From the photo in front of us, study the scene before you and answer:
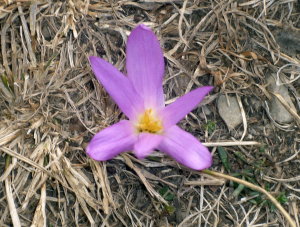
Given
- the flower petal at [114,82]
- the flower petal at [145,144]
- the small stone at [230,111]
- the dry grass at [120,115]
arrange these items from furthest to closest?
the small stone at [230,111], the dry grass at [120,115], the flower petal at [114,82], the flower petal at [145,144]

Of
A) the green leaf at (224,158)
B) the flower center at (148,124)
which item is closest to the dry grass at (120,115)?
the green leaf at (224,158)

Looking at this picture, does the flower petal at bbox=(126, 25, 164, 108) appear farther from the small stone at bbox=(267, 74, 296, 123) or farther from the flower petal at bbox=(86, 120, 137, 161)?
the small stone at bbox=(267, 74, 296, 123)

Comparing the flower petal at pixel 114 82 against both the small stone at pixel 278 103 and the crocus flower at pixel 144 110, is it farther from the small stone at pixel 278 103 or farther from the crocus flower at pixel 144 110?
the small stone at pixel 278 103

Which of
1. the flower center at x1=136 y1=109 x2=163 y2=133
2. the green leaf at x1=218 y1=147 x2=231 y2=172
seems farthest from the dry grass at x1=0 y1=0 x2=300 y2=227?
the flower center at x1=136 y1=109 x2=163 y2=133

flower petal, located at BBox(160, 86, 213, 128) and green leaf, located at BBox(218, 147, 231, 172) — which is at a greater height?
flower petal, located at BBox(160, 86, 213, 128)

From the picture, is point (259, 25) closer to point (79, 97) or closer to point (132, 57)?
point (132, 57)

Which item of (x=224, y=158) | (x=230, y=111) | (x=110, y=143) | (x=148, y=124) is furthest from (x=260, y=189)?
(x=110, y=143)

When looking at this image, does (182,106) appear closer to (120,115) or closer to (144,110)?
(144,110)

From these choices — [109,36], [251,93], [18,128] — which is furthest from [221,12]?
[18,128]
